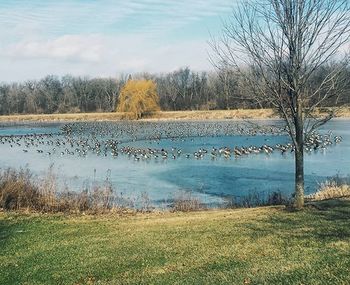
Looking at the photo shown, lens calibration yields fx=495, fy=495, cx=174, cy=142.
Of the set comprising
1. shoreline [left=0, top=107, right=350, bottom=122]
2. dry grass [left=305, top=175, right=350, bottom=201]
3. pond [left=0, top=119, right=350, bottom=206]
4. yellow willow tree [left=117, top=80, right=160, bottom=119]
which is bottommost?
pond [left=0, top=119, right=350, bottom=206]

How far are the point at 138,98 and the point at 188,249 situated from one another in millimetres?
72742

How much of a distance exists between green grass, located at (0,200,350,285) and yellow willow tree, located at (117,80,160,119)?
221 feet

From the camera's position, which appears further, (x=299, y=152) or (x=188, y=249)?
(x=299, y=152)

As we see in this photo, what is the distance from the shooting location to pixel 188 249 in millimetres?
9961

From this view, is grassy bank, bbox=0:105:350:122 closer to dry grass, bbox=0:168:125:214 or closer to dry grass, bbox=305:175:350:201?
dry grass, bbox=305:175:350:201

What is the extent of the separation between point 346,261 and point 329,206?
18.7 feet

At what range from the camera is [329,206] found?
13094 millimetres

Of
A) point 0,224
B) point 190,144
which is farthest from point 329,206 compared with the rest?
point 190,144

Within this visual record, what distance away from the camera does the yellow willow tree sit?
81438 mm

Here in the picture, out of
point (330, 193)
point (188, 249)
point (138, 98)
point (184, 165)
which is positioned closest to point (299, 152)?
point (188, 249)

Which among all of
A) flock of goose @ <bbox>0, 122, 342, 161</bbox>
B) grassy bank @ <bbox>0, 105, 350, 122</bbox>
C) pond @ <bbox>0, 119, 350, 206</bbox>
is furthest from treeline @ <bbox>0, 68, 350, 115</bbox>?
pond @ <bbox>0, 119, 350, 206</bbox>

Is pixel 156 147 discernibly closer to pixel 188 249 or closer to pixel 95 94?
pixel 188 249

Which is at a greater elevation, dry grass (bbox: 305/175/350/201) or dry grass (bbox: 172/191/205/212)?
dry grass (bbox: 305/175/350/201)

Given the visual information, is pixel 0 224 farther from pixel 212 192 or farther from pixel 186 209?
pixel 212 192
